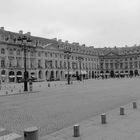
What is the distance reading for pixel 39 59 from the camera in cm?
8225

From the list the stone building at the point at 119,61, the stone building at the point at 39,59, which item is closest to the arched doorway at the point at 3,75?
the stone building at the point at 39,59

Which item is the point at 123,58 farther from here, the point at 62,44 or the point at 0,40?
the point at 0,40

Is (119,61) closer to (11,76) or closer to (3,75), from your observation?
(11,76)

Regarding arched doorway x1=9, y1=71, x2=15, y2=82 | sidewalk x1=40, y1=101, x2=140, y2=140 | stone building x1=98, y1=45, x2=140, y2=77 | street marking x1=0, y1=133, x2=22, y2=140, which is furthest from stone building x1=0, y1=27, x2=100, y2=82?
street marking x1=0, y1=133, x2=22, y2=140

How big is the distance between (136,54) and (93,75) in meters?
28.0

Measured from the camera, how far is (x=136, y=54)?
117062 mm

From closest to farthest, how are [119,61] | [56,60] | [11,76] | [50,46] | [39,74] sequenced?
[11,76] < [39,74] < [50,46] < [56,60] < [119,61]

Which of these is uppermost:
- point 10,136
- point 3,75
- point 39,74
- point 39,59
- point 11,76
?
point 39,59

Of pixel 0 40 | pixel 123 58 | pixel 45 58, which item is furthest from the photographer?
pixel 123 58

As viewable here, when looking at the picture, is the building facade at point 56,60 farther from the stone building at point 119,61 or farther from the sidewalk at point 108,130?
the sidewalk at point 108,130

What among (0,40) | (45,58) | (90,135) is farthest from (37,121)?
(45,58)

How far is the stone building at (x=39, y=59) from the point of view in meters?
69.5

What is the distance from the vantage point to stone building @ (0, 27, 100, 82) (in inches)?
2735

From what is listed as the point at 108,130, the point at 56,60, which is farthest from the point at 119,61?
the point at 108,130
